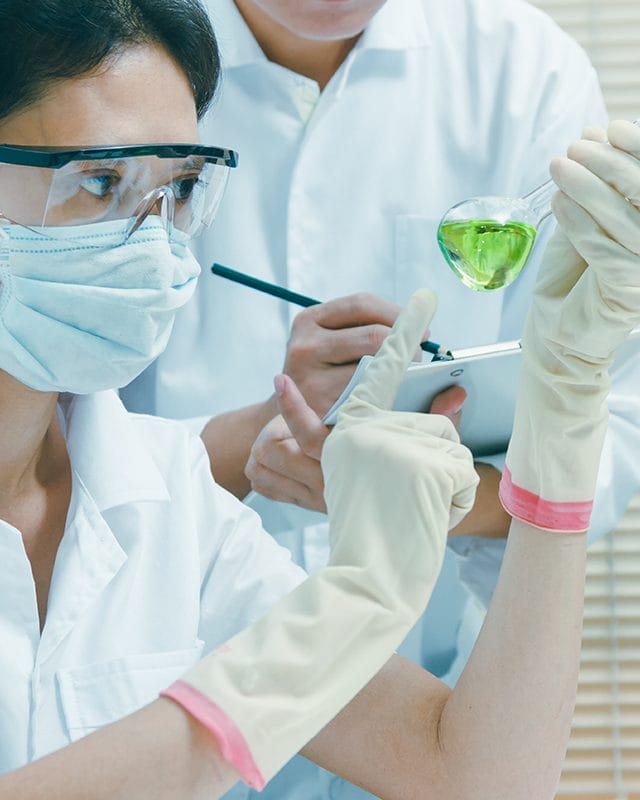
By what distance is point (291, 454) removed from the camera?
5.85 ft

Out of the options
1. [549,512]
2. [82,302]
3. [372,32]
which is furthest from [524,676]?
[372,32]

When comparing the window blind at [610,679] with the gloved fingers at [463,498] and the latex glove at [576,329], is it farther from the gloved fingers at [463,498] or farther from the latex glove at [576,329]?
the gloved fingers at [463,498]

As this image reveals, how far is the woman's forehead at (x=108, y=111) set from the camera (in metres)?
1.38

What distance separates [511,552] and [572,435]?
0.52 ft

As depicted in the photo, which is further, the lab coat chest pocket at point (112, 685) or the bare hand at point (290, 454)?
the bare hand at point (290, 454)

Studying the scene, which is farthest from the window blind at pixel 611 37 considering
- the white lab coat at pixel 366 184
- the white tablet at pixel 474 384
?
the white tablet at pixel 474 384

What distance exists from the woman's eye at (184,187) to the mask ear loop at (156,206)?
4 cm

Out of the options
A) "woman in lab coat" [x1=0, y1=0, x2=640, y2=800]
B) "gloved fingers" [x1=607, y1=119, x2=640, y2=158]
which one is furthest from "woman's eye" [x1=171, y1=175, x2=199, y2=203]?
"gloved fingers" [x1=607, y1=119, x2=640, y2=158]

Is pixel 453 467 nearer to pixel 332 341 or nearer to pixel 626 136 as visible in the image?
pixel 626 136

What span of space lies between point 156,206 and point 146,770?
67cm

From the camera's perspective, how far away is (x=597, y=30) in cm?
303

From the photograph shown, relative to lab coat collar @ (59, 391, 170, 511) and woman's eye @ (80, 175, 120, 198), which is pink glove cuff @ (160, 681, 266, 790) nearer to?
Answer: lab coat collar @ (59, 391, 170, 511)

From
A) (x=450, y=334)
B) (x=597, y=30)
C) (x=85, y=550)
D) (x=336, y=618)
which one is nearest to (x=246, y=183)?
(x=450, y=334)

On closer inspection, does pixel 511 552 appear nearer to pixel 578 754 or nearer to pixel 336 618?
pixel 336 618
